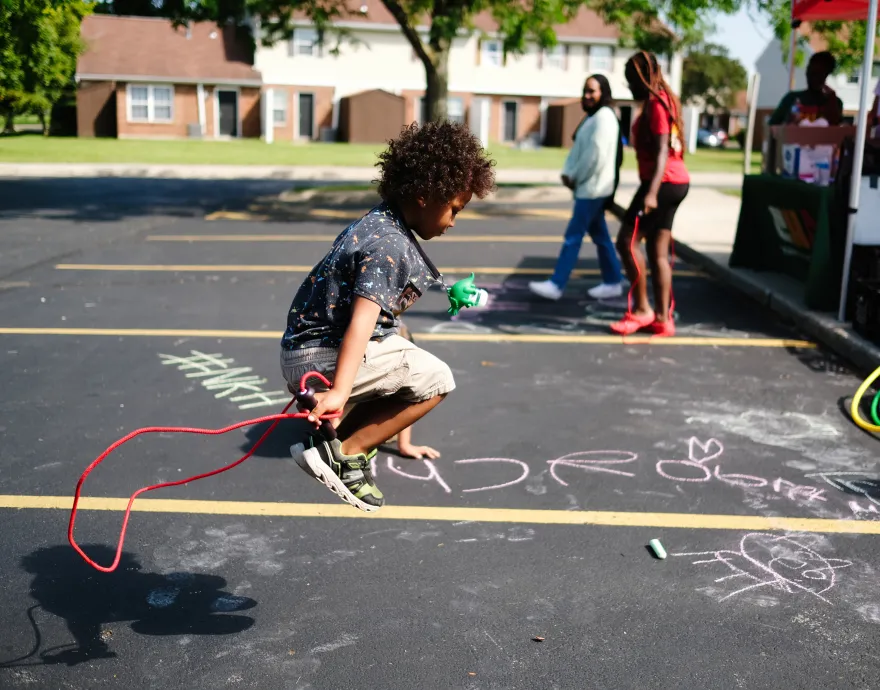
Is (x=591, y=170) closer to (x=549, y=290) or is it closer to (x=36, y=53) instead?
(x=549, y=290)

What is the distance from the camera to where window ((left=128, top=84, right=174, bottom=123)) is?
166 feet

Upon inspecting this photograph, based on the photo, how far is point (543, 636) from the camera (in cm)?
333

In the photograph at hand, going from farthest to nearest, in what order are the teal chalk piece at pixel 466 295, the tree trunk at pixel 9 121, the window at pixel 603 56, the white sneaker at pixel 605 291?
the window at pixel 603 56 < the tree trunk at pixel 9 121 < the white sneaker at pixel 605 291 < the teal chalk piece at pixel 466 295

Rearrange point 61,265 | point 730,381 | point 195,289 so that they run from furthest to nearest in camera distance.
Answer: point 61,265 < point 195,289 < point 730,381

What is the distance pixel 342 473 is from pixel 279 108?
165 feet

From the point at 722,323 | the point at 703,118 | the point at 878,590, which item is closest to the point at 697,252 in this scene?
the point at 722,323

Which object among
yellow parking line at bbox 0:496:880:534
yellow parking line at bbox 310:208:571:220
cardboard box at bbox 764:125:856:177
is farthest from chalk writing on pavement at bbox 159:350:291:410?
yellow parking line at bbox 310:208:571:220

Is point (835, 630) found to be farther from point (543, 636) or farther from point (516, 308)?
point (516, 308)

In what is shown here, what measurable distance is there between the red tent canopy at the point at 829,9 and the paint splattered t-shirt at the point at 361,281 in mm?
7412

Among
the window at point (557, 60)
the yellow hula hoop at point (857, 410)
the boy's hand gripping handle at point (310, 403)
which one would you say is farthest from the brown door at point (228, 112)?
the boy's hand gripping handle at point (310, 403)

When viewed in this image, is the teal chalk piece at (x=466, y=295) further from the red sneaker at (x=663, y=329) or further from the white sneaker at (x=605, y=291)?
the white sneaker at (x=605, y=291)

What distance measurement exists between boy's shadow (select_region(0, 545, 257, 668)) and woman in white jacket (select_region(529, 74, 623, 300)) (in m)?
5.82

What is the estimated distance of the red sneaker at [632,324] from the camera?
7.87 metres

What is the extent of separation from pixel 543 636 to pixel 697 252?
29.3 feet
